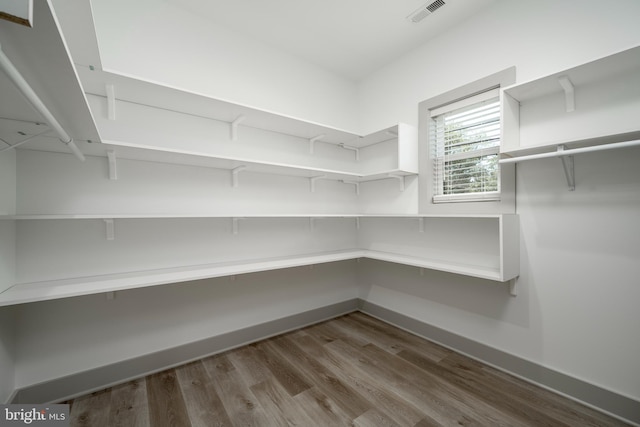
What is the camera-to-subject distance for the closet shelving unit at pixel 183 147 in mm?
1227

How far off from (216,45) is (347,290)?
274 centimetres

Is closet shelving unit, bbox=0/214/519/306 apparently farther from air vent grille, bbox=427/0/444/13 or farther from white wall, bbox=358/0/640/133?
air vent grille, bbox=427/0/444/13

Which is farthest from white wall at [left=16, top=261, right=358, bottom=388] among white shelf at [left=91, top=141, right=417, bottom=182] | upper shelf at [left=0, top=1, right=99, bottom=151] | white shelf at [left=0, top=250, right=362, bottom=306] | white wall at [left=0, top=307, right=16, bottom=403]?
upper shelf at [left=0, top=1, right=99, bottom=151]

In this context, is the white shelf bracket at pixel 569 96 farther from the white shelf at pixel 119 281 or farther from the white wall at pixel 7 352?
the white wall at pixel 7 352

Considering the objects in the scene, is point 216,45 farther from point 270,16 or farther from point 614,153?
point 614,153

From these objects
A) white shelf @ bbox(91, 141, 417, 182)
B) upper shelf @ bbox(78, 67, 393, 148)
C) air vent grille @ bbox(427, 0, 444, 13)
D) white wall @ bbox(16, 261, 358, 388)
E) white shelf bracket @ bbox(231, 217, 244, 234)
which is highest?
air vent grille @ bbox(427, 0, 444, 13)

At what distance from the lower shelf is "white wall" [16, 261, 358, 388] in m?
0.16

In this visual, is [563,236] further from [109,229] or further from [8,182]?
[8,182]

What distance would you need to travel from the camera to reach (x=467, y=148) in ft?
7.15

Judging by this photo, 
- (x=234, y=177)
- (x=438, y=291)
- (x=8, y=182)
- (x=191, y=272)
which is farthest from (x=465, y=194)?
(x=8, y=182)

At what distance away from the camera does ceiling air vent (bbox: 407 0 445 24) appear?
1.97m

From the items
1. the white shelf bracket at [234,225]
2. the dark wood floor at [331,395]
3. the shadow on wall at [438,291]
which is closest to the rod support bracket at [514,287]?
the shadow on wall at [438,291]

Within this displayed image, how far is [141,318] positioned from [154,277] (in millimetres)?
412

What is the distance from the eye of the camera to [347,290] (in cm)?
309
